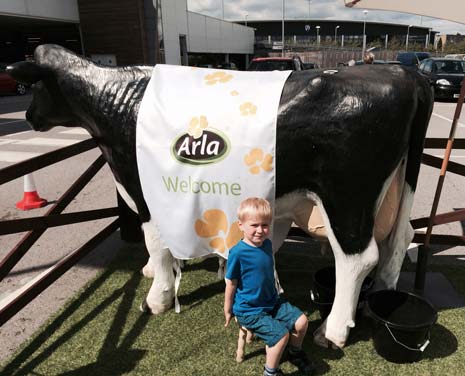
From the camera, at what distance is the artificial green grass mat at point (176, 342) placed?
2.62 m

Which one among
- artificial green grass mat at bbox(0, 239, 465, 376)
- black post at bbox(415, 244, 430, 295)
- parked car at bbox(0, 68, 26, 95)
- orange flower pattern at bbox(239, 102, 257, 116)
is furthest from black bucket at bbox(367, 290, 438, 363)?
parked car at bbox(0, 68, 26, 95)

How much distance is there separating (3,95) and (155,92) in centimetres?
2149

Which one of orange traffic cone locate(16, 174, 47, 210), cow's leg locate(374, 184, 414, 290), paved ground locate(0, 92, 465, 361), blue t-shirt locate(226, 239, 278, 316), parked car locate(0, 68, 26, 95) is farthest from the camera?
parked car locate(0, 68, 26, 95)

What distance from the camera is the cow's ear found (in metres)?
2.79

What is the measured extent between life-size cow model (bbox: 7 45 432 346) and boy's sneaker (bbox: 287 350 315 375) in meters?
0.24

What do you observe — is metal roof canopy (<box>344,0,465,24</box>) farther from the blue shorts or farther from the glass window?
the glass window

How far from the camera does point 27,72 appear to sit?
2842 millimetres

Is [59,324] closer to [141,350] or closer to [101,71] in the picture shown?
[141,350]

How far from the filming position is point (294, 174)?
247cm

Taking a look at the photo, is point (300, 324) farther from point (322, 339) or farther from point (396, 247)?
point (396, 247)

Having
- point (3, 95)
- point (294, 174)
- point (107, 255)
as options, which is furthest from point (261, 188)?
point (3, 95)

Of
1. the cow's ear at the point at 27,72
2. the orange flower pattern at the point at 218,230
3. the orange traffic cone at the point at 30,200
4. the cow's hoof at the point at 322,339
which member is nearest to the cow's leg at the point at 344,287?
the cow's hoof at the point at 322,339

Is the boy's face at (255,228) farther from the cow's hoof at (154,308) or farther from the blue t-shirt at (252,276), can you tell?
A: the cow's hoof at (154,308)

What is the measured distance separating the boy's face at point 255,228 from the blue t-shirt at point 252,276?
0.22 ft
